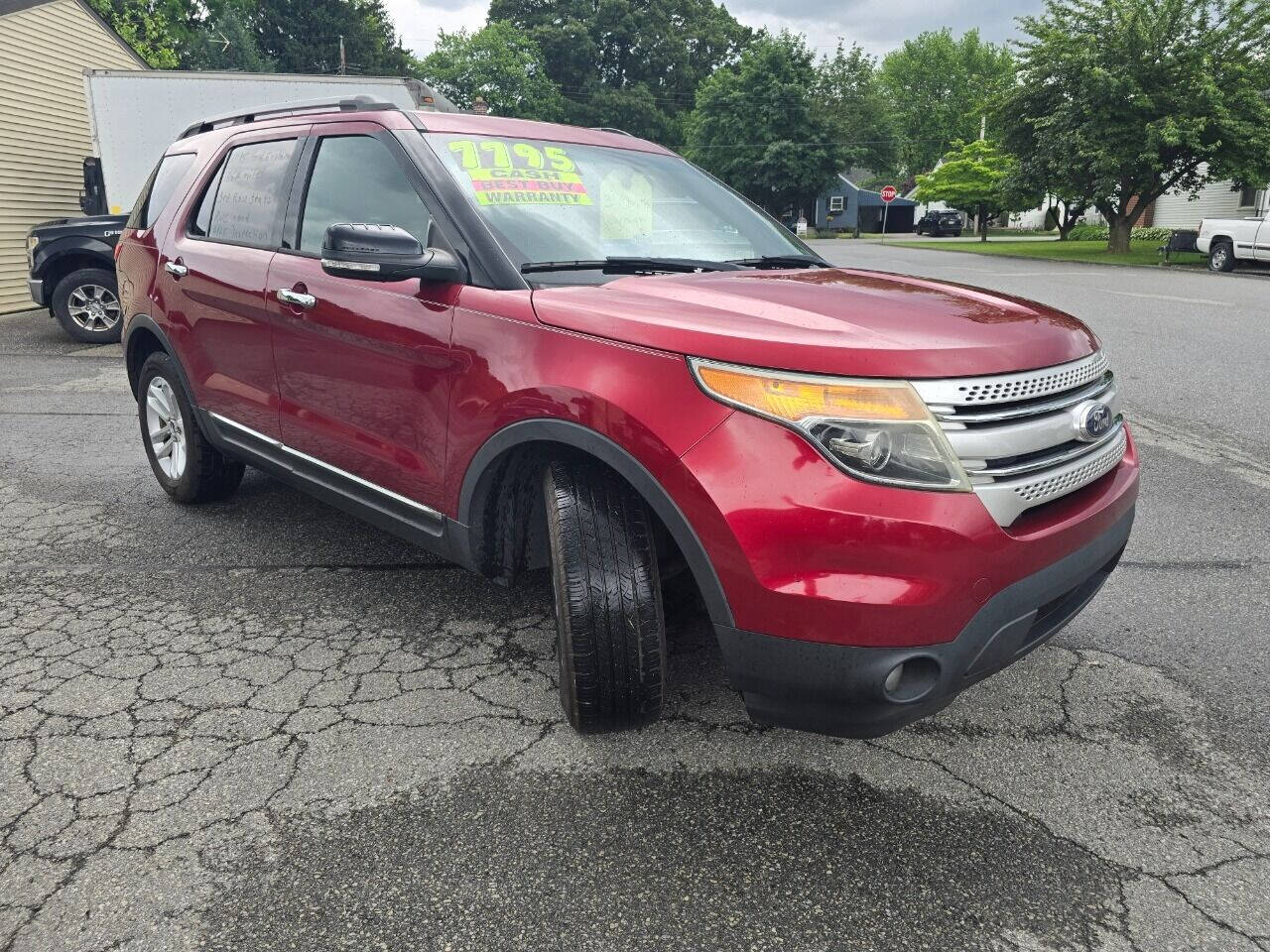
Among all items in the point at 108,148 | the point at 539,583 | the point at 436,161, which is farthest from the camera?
the point at 108,148

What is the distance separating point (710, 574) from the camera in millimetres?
2188

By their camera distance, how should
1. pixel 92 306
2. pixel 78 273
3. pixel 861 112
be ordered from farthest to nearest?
pixel 861 112 → pixel 92 306 → pixel 78 273

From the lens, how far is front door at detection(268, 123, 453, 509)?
289 cm

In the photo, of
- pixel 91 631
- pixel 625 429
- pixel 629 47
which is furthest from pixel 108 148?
pixel 629 47

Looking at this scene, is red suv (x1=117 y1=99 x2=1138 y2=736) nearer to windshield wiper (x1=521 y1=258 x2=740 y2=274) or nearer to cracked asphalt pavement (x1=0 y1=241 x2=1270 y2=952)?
windshield wiper (x1=521 y1=258 x2=740 y2=274)

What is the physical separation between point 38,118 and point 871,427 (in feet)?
54.5

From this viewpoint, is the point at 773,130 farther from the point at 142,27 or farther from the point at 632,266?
the point at 632,266

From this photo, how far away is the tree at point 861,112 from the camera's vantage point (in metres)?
63.8

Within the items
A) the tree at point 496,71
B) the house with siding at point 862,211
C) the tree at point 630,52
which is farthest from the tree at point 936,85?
the tree at point 496,71

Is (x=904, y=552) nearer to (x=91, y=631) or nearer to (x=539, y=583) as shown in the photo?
(x=539, y=583)

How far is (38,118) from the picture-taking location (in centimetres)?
1444

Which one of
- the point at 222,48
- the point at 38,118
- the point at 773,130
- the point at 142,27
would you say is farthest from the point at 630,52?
the point at 38,118

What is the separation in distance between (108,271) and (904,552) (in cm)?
1104

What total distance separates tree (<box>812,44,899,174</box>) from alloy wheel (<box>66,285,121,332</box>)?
56715 mm
